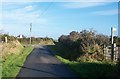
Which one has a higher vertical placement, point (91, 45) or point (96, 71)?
point (91, 45)

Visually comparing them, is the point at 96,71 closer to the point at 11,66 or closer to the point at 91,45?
the point at 11,66

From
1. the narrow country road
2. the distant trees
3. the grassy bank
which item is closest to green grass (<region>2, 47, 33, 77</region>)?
the narrow country road

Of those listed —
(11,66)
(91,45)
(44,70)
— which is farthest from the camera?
(91,45)

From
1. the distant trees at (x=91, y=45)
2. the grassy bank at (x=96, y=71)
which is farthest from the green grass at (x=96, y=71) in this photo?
the distant trees at (x=91, y=45)

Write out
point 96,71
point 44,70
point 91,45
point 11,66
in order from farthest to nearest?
point 91,45
point 11,66
point 44,70
point 96,71

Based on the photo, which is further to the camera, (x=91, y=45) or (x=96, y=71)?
(x=91, y=45)

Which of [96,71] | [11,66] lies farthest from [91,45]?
[96,71]

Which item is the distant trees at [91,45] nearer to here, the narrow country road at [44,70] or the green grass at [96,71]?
the narrow country road at [44,70]

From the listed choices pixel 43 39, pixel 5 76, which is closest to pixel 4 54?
pixel 5 76

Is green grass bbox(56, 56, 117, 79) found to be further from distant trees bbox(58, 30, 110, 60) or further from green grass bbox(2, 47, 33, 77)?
distant trees bbox(58, 30, 110, 60)

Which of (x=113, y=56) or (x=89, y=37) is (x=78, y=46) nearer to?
(x=89, y=37)

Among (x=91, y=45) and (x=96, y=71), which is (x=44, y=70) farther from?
(x=91, y=45)

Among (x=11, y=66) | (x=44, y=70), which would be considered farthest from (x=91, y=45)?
(x=44, y=70)

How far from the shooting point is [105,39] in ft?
94.6
